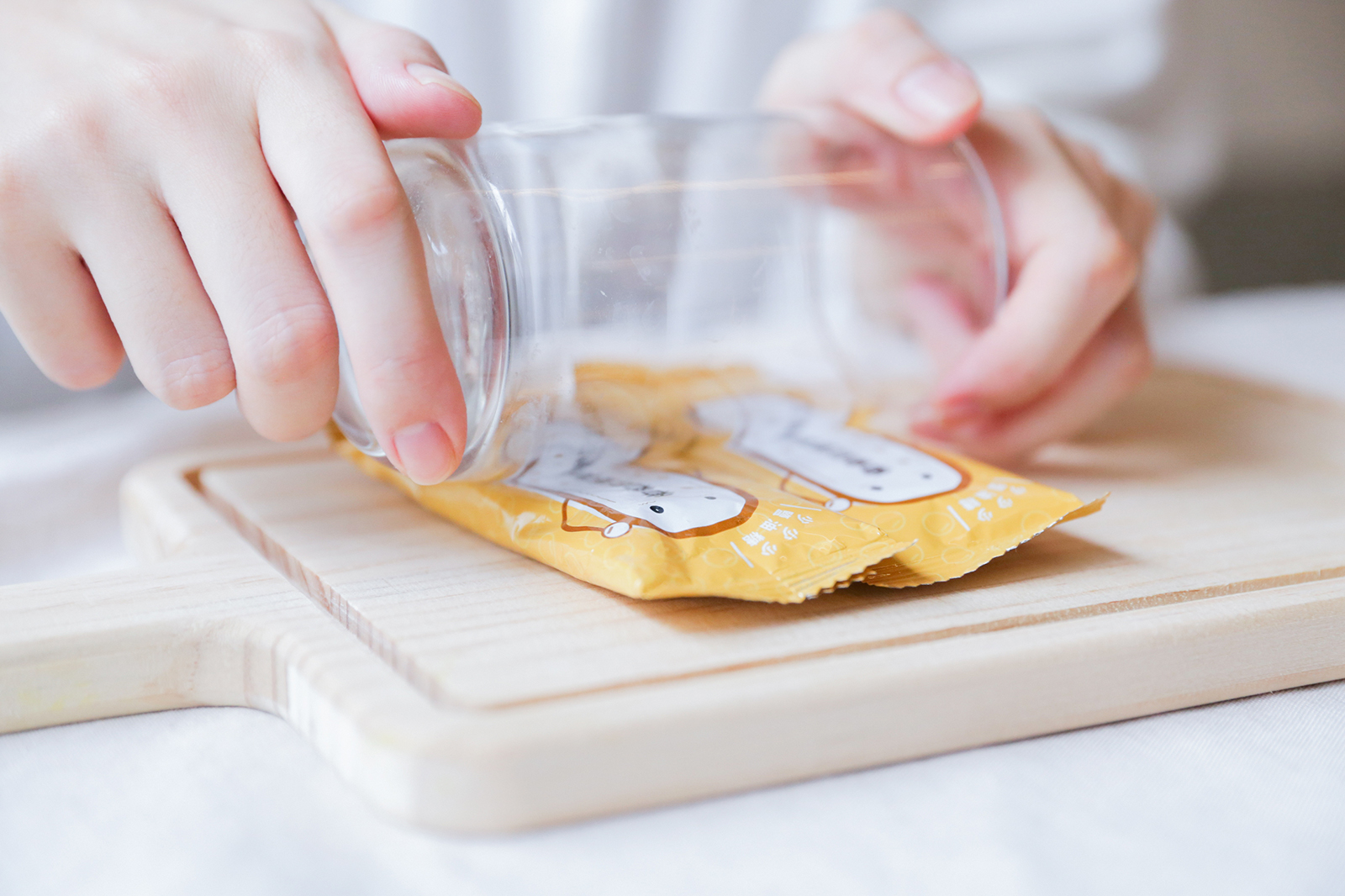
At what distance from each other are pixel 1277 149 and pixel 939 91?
5.78ft

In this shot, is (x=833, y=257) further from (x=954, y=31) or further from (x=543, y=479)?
(x=954, y=31)

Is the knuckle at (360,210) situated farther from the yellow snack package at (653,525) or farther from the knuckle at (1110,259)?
the knuckle at (1110,259)

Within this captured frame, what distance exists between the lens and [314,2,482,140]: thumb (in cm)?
43

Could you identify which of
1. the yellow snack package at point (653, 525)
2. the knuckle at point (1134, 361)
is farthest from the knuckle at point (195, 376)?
the knuckle at point (1134, 361)

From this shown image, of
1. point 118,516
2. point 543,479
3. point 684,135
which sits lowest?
point 118,516

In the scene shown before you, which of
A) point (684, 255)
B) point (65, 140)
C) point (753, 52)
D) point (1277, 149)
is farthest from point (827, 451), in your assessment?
point (1277, 149)

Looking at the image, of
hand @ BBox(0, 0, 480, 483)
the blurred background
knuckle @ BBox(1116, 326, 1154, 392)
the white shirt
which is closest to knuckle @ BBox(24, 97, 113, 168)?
hand @ BBox(0, 0, 480, 483)

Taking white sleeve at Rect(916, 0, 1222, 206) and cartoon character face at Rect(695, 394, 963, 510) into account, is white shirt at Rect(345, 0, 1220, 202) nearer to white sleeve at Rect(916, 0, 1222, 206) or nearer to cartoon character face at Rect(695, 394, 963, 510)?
white sleeve at Rect(916, 0, 1222, 206)

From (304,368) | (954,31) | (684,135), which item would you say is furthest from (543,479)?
(954,31)

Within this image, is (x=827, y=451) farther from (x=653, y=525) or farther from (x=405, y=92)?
(x=405, y=92)

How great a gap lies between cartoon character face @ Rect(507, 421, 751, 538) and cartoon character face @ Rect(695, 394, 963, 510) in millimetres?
57

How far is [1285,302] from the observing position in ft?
3.71

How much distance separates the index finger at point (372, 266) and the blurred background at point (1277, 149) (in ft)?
5.65

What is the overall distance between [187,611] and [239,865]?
125 millimetres
